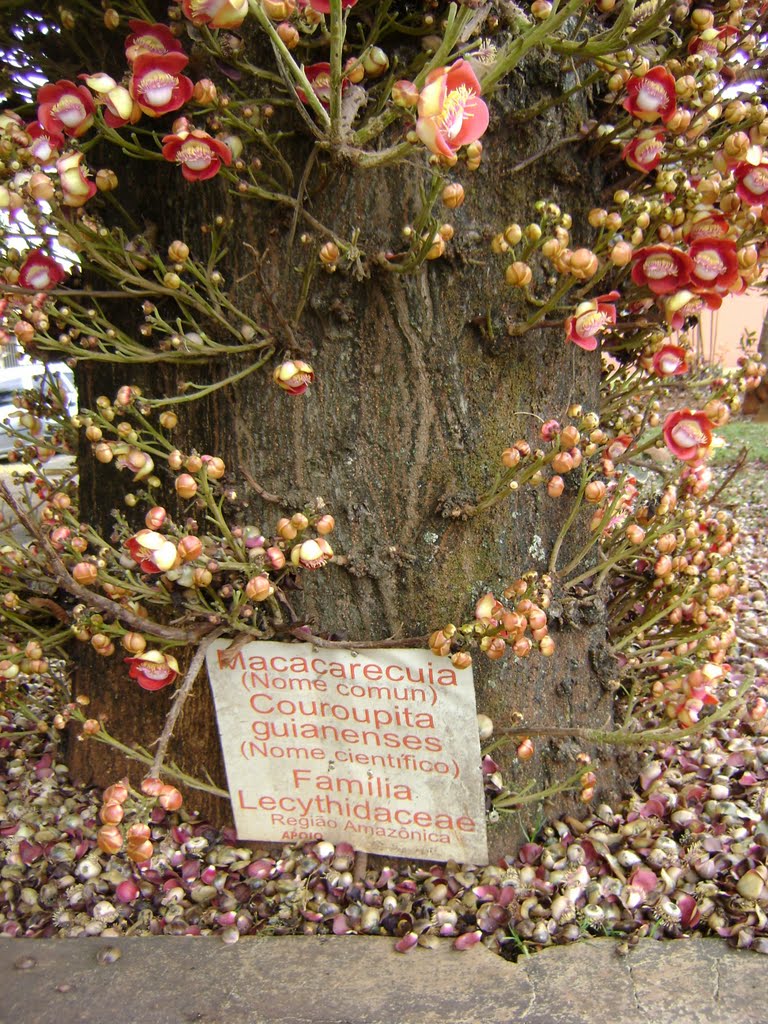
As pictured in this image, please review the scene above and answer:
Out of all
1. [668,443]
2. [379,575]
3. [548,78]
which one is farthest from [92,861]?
[548,78]

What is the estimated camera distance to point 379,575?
1.62 m

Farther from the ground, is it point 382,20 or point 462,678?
point 382,20

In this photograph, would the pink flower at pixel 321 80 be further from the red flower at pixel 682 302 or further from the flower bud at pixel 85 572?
the flower bud at pixel 85 572

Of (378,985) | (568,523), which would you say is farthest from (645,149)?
(378,985)

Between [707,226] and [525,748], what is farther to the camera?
[525,748]

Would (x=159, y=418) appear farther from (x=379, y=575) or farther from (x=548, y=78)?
(x=548, y=78)

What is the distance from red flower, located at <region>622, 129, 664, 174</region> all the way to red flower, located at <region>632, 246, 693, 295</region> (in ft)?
0.56

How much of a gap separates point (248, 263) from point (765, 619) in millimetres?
2520

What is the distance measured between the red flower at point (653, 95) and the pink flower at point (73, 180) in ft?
3.12

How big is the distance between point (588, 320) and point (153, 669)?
1031 millimetres

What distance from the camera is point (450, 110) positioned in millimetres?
1046

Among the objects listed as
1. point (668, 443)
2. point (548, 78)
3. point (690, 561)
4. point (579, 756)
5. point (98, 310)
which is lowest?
point (579, 756)

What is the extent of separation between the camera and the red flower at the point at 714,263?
1.44 metres

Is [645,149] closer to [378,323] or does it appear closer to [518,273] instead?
[518,273]
